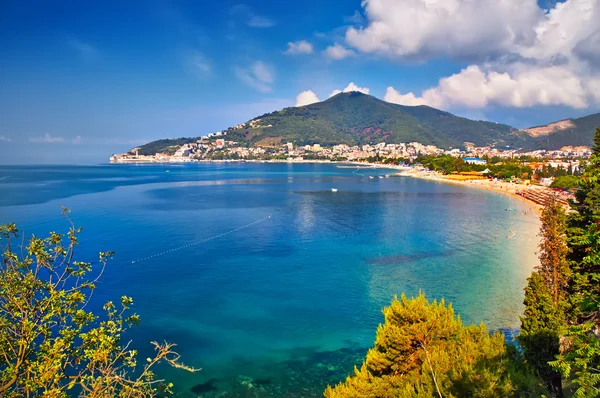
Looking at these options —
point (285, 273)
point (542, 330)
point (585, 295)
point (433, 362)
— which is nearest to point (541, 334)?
point (542, 330)

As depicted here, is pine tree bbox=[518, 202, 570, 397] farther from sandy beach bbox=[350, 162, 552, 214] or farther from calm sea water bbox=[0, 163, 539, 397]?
sandy beach bbox=[350, 162, 552, 214]

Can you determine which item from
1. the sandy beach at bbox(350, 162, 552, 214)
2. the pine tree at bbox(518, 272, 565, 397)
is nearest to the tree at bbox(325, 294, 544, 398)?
the pine tree at bbox(518, 272, 565, 397)

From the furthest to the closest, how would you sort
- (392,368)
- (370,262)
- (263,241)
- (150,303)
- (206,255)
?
1. (263,241)
2. (206,255)
3. (370,262)
4. (150,303)
5. (392,368)

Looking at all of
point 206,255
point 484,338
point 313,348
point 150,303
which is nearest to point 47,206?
point 206,255

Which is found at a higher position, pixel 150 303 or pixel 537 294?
→ pixel 537 294

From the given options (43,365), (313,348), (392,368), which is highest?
(43,365)

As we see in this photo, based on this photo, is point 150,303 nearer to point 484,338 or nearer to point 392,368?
point 392,368

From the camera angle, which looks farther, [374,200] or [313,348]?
[374,200]
